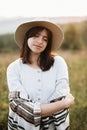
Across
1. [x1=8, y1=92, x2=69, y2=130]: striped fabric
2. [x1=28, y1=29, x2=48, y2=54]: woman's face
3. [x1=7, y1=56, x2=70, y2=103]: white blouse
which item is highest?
[x1=28, y1=29, x2=48, y2=54]: woman's face

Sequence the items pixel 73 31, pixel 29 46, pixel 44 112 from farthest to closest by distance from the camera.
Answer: pixel 73 31, pixel 29 46, pixel 44 112

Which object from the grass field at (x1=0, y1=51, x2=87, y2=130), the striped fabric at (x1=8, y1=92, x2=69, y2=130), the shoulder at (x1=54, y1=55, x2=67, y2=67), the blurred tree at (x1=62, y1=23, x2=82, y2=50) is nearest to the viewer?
the striped fabric at (x1=8, y1=92, x2=69, y2=130)

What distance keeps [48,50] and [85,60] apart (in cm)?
656

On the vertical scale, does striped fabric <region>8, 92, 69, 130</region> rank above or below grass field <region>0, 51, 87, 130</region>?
above

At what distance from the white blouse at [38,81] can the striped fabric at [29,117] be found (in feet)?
0.29

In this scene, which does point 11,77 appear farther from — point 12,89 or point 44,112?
point 44,112

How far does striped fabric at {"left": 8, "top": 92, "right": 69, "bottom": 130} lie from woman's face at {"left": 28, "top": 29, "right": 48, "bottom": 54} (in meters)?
0.38

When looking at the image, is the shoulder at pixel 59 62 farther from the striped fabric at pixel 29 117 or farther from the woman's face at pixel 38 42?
the striped fabric at pixel 29 117

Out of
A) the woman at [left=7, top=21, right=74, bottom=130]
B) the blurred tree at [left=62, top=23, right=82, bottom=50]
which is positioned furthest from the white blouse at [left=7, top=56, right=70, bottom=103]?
the blurred tree at [left=62, top=23, right=82, bottom=50]

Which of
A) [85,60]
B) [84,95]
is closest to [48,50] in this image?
[84,95]

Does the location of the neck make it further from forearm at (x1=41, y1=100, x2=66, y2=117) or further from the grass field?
the grass field

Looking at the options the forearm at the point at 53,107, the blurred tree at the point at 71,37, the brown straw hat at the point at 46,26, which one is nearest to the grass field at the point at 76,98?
the brown straw hat at the point at 46,26

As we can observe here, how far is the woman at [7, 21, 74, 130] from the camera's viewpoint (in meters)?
2.95

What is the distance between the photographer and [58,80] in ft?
10.2
